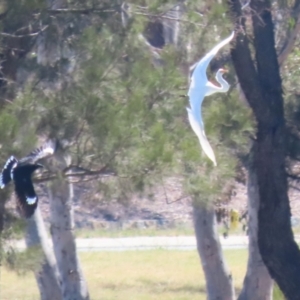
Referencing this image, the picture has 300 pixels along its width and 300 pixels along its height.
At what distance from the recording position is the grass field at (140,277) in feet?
48.4

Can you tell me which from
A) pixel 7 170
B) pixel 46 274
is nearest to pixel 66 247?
pixel 46 274

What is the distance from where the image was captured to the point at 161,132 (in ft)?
22.5

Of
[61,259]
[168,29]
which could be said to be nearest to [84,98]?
[168,29]

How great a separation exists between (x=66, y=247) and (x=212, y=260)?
2022mm

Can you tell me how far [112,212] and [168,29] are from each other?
54.2ft

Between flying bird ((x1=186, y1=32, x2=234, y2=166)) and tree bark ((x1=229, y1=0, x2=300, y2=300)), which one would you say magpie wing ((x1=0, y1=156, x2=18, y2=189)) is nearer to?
flying bird ((x1=186, y1=32, x2=234, y2=166))

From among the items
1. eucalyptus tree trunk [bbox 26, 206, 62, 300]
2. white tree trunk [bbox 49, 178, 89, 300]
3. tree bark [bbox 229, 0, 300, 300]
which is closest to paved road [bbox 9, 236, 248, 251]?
white tree trunk [bbox 49, 178, 89, 300]

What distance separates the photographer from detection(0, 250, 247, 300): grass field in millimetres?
14766

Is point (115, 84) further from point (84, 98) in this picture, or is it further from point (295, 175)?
point (295, 175)

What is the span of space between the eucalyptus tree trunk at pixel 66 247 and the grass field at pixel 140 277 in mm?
1527

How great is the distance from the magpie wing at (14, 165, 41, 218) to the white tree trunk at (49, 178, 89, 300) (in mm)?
4798

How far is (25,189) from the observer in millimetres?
6613

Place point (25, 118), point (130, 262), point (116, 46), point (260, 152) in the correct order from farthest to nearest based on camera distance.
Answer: point (130, 262) → point (260, 152) → point (116, 46) → point (25, 118)

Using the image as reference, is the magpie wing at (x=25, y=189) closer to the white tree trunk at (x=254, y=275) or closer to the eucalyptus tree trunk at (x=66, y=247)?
the eucalyptus tree trunk at (x=66, y=247)
